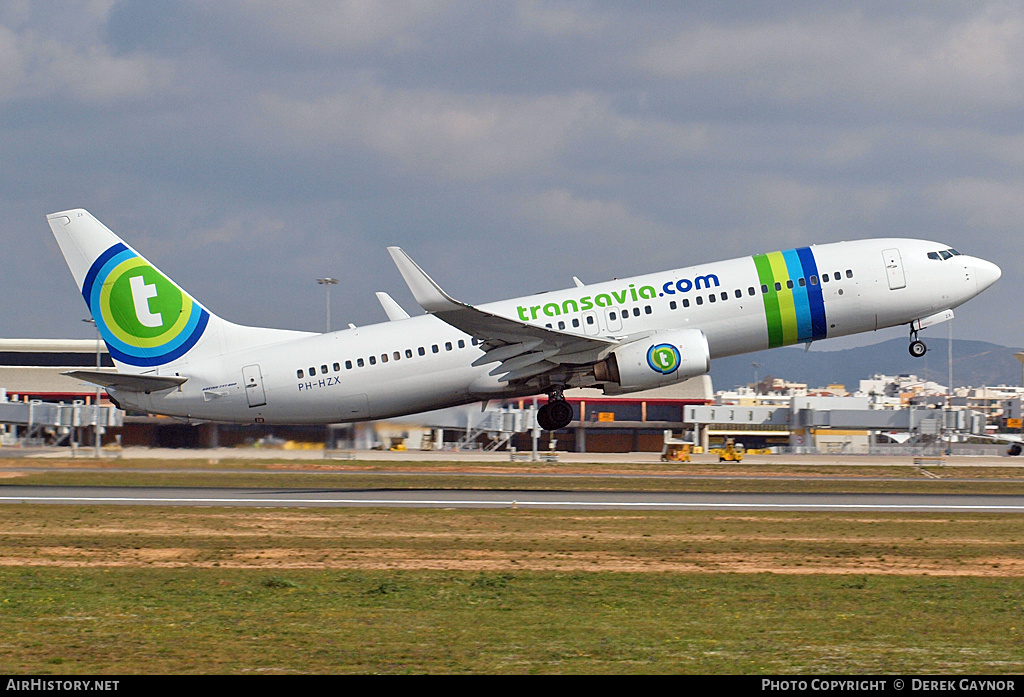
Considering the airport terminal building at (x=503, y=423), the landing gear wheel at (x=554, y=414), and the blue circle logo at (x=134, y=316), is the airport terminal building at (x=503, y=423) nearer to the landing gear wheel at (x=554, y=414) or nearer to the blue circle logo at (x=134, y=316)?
the landing gear wheel at (x=554, y=414)

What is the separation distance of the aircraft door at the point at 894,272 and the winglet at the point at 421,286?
15054mm

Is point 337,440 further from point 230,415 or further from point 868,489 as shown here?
point 868,489

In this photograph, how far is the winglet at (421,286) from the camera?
35.1 m

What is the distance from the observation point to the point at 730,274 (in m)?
39.1

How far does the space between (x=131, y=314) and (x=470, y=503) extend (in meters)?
15.0

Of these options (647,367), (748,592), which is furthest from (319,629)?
(647,367)

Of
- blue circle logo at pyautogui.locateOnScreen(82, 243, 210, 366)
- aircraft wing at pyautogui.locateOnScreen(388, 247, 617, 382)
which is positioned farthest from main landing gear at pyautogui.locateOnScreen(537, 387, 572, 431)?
blue circle logo at pyautogui.locateOnScreen(82, 243, 210, 366)

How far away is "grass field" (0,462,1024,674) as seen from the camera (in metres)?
15.5

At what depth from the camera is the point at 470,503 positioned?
3694 cm

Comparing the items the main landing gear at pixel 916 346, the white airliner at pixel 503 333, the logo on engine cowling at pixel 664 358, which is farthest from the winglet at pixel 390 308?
the main landing gear at pixel 916 346

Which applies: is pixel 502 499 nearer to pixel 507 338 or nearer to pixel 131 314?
pixel 507 338

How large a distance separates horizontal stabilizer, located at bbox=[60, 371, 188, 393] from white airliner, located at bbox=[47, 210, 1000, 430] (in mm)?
66

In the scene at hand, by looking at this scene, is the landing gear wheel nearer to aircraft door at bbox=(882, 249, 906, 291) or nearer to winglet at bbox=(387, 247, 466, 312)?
winglet at bbox=(387, 247, 466, 312)

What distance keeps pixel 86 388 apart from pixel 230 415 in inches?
3478
